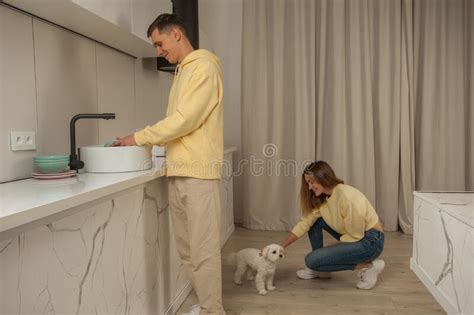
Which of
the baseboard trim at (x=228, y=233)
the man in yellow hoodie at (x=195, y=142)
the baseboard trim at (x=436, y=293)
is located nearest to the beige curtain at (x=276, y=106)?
the baseboard trim at (x=228, y=233)

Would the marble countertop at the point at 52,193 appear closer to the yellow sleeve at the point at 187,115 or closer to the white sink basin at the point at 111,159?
the white sink basin at the point at 111,159

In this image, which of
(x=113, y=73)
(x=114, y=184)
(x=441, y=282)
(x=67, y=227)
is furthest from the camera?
(x=113, y=73)

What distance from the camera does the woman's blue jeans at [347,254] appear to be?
2.26 m

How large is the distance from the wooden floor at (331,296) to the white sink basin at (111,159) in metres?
0.93

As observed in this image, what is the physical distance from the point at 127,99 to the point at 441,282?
199 cm

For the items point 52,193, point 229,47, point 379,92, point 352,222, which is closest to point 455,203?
point 352,222

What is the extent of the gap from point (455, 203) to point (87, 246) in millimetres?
1600

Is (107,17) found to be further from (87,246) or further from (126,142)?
(87,246)

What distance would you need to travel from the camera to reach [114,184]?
1261 millimetres

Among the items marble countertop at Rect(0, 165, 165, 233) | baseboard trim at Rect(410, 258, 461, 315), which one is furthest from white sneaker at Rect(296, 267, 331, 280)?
marble countertop at Rect(0, 165, 165, 233)

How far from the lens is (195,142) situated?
1.64 metres

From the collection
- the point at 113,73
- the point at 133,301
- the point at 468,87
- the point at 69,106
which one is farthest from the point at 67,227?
the point at 468,87

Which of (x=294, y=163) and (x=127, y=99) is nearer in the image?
(x=127, y=99)

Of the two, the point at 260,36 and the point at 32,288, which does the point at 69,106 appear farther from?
the point at 260,36
